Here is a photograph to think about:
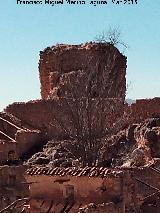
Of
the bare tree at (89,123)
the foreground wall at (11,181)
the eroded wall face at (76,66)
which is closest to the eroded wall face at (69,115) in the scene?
the bare tree at (89,123)

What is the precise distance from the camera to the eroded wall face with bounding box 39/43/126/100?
33.2 m

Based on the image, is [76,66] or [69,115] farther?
[76,66]

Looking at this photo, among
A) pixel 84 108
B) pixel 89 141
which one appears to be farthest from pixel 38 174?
pixel 84 108

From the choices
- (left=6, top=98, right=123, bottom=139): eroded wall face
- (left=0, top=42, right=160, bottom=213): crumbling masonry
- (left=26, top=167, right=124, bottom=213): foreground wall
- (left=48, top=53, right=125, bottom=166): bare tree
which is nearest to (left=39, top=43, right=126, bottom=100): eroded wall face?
(left=0, top=42, right=160, bottom=213): crumbling masonry

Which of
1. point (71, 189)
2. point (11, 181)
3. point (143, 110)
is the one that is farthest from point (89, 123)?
point (71, 189)

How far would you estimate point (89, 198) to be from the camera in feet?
40.9

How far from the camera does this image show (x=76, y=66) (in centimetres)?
3644

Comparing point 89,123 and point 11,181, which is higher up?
point 89,123

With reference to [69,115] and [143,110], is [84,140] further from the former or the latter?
[143,110]

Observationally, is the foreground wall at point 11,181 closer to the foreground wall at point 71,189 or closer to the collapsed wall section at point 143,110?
the foreground wall at point 71,189

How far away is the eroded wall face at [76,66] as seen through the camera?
33.2 m

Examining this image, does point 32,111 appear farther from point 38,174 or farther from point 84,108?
point 38,174

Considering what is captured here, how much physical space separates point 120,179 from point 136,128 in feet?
46.5

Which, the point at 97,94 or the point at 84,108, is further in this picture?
the point at 97,94
